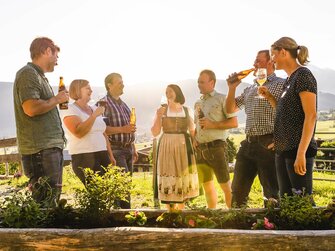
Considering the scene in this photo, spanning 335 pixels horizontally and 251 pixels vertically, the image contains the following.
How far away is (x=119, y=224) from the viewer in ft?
10.3

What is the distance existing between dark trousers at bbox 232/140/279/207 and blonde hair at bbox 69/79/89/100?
7.13 ft

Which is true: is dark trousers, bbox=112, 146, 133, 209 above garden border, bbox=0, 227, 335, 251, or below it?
above

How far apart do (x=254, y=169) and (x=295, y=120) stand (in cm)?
128

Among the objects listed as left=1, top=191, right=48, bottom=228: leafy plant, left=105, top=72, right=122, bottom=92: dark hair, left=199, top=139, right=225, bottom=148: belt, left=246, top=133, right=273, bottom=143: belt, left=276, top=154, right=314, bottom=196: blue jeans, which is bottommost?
left=1, top=191, right=48, bottom=228: leafy plant

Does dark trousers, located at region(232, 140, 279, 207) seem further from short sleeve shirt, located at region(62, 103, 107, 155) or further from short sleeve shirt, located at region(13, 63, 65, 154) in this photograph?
short sleeve shirt, located at region(13, 63, 65, 154)

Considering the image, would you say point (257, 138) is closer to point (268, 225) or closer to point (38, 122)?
point (268, 225)

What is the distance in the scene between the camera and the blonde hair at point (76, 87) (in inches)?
187

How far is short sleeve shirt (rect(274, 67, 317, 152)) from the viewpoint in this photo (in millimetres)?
3234

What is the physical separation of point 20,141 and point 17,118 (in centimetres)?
24

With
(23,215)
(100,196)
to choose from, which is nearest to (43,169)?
(23,215)

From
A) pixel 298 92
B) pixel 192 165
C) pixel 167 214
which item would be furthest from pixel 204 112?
pixel 167 214

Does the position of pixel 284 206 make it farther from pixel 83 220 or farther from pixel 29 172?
pixel 29 172

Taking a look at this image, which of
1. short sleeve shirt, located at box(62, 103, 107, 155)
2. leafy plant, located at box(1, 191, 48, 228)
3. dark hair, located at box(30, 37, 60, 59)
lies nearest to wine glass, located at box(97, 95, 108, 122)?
short sleeve shirt, located at box(62, 103, 107, 155)

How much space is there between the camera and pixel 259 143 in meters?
4.29
